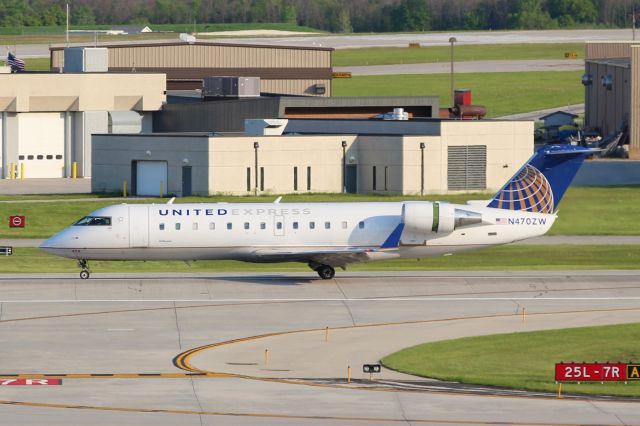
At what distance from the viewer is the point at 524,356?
40.8 meters

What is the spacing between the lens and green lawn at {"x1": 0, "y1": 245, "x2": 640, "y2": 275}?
59.8m

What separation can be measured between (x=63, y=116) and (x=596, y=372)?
7082cm

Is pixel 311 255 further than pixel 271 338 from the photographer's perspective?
Yes

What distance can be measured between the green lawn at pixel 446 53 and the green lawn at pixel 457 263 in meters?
103

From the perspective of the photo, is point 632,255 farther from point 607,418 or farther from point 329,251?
point 607,418

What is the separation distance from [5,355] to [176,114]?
62523mm

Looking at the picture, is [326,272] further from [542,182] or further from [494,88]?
[494,88]

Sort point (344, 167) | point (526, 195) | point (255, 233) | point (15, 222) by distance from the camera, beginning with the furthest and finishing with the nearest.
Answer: point (344, 167) < point (15, 222) < point (526, 195) < point (255, 233)

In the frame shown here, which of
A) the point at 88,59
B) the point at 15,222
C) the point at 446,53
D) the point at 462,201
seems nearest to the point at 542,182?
the point at 462,201

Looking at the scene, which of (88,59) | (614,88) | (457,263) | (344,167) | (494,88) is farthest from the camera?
(494,88)

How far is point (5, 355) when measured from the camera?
40156 millimetres

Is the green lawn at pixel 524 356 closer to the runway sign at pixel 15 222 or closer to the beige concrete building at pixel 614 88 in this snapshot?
the runway sign at pixel 15 222

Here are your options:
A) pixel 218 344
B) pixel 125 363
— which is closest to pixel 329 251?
pixel 218 344

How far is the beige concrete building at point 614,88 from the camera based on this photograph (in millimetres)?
105375
